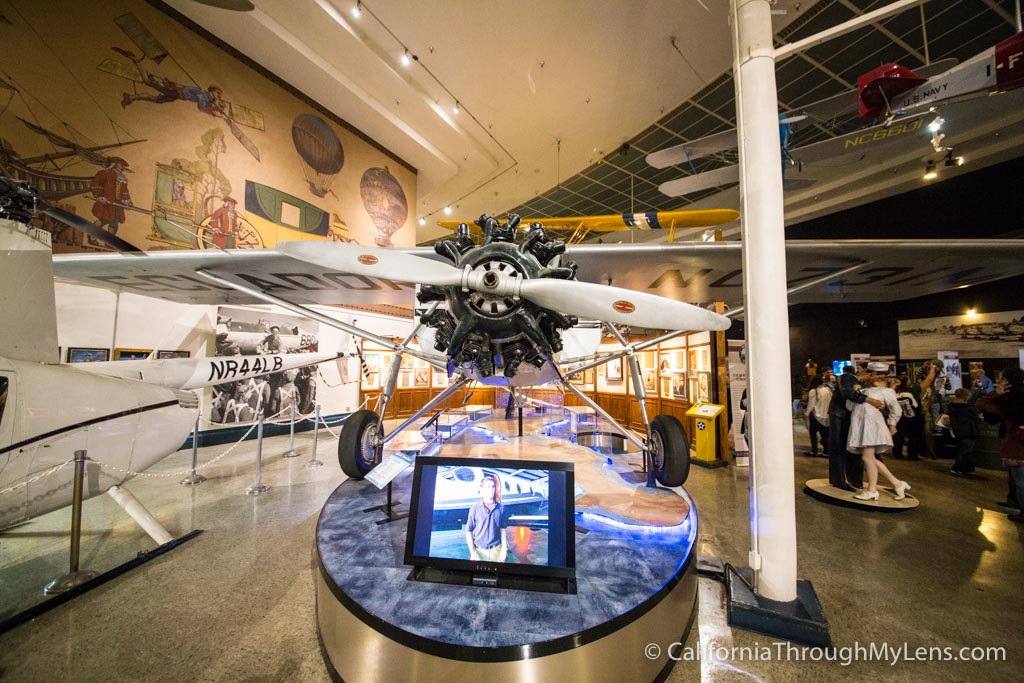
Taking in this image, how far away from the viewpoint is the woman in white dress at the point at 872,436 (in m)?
4.56

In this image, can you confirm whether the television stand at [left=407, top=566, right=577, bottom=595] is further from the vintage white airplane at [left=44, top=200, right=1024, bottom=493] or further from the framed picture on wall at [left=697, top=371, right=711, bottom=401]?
the framed picture on wall at [left=697, top=371, right=711, bottom=401]

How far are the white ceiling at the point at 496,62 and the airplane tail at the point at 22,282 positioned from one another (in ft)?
19.3

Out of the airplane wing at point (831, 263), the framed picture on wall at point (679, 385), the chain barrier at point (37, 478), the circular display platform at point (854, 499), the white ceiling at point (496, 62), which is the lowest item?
the circular display platform at point (854, 499)

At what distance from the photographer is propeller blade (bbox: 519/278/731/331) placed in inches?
83.8

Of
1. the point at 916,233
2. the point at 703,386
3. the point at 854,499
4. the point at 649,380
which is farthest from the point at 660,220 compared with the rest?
the point at 916,233

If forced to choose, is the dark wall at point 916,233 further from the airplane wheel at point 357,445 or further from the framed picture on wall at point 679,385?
the airplane wheel at point 357,445

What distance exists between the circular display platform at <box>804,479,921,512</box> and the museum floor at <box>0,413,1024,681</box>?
0.34ft

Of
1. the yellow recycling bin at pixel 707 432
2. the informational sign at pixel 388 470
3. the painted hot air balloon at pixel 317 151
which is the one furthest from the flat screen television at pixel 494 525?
the painted hot air balloon at pixel 317 151

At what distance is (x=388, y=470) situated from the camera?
2.75 meters

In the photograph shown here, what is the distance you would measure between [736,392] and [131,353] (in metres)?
11.3

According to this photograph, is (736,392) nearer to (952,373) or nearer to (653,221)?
(653,221)

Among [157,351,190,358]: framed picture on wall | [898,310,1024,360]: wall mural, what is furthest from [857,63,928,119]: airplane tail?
[157,351,190,358]: framed picture on wall

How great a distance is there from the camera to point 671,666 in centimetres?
193

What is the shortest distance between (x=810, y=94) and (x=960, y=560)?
8874 millimetres
